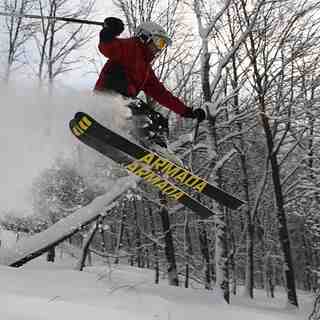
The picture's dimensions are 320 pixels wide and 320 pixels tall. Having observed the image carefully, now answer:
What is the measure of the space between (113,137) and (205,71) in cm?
537

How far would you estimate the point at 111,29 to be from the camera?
6.09m

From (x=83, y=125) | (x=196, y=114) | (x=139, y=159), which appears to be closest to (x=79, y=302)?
(x=83, y=125)

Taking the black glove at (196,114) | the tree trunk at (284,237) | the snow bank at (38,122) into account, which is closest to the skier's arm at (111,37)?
the snow bank at (38,122)

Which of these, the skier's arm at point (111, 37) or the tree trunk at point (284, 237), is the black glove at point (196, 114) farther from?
the tree trunk at point (284, 237)

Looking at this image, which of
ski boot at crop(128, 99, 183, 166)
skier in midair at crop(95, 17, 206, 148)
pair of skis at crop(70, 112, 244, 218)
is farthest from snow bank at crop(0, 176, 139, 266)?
skier in midair at crop(95, 17, 206, 148)

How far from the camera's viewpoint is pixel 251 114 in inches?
455

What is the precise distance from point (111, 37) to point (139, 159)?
6.77 ft

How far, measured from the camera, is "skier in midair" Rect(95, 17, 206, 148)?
6.39 meters

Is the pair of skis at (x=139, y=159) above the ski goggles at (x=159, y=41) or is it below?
below

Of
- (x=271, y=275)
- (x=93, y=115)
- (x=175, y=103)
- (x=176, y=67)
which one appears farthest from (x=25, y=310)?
(x=271, y=275)

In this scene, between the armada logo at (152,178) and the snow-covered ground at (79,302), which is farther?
the armada logo at (152,178)

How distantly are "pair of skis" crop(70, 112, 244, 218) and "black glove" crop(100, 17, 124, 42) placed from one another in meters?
1.23

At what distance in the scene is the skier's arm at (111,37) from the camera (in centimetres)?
600

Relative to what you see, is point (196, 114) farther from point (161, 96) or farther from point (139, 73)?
point (139, 73)
